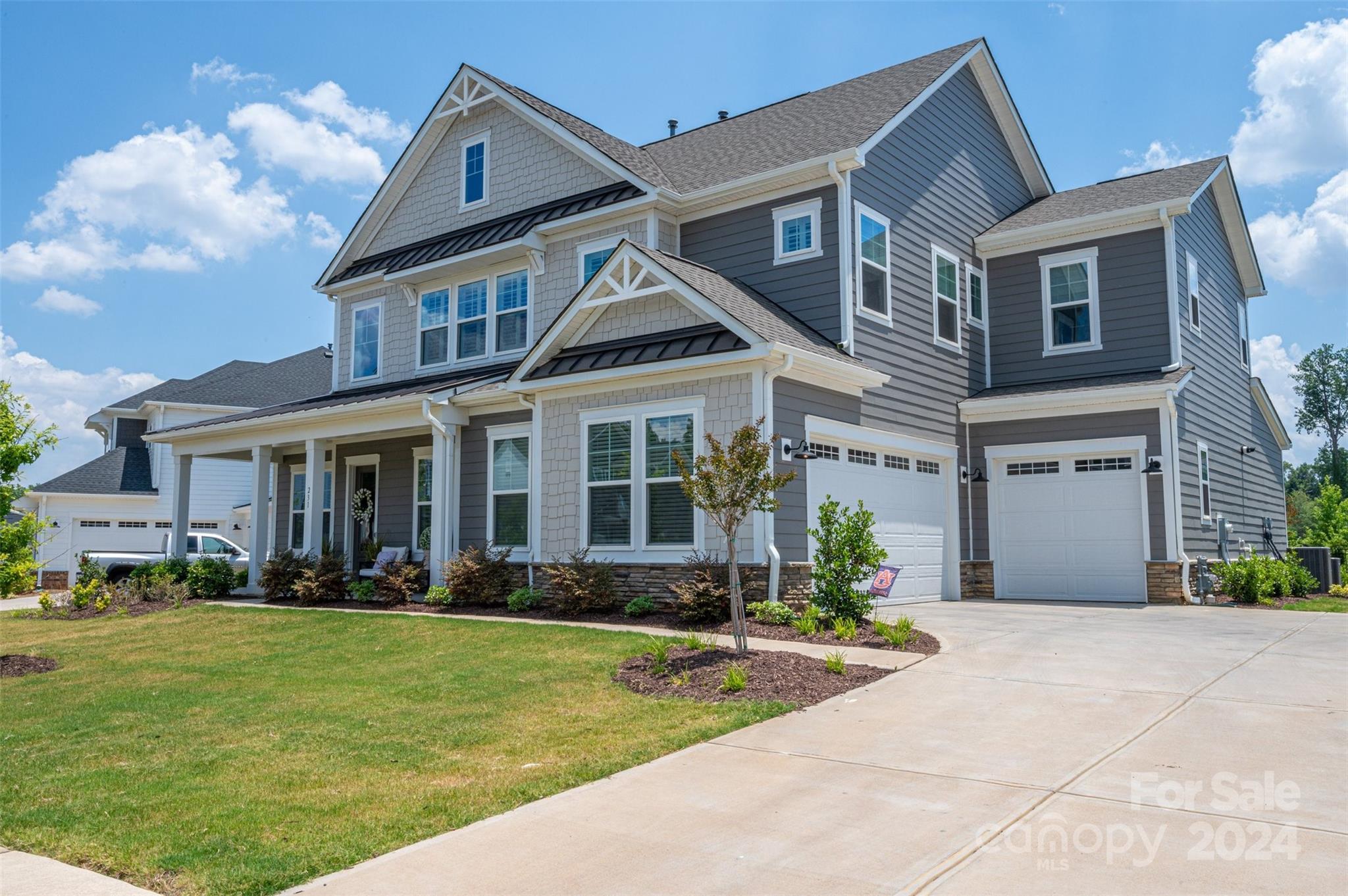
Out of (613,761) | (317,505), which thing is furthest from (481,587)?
(613,761)

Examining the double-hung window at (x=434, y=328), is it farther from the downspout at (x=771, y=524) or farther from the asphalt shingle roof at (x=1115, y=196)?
the asphalt shingle roof at (x=1115, y=196)

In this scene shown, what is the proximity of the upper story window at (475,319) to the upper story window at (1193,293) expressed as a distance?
11.9 m

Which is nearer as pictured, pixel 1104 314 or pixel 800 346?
pixel 800 346

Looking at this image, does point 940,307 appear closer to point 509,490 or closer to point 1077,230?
point 1077,230

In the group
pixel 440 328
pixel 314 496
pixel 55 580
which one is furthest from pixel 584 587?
pixel 55 580

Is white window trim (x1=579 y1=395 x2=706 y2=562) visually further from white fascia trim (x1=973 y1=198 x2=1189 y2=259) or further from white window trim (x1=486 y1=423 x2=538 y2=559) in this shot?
white fascia trim (x1=973 y1=198 x2=1189 y2=259)

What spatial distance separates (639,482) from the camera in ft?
45.2

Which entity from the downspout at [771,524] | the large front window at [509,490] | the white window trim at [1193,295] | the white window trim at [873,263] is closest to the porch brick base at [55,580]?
the large front window at [509,490]

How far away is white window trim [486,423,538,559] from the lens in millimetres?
15734

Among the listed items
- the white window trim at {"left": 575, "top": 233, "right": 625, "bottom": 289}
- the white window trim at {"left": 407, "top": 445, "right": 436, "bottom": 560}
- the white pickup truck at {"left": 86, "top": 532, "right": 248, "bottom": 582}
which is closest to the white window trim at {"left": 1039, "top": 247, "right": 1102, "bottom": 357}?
the white window trim at {"left": 575, "top": 233, "right": 625, "bottom": 289}

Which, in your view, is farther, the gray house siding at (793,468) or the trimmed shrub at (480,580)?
the trimmed shrub at (480,580)

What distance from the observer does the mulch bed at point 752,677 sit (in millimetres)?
8250

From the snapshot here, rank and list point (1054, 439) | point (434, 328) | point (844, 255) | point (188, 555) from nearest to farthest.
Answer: point (844, 255)
point (1054, 439)
point (434, 328)
point (188, 555)

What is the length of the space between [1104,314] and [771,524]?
854cm
